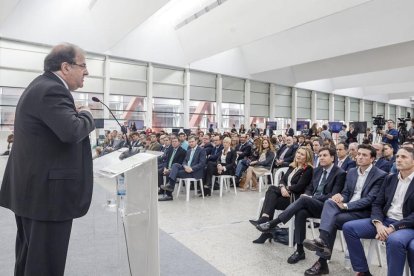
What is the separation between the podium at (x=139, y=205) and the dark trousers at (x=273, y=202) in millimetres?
1698

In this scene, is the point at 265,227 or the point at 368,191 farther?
the point at 265,227

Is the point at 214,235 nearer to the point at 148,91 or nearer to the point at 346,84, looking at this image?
the point at 148,91

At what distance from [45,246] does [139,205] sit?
1.74 feet

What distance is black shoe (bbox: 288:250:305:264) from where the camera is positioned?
8.95ft

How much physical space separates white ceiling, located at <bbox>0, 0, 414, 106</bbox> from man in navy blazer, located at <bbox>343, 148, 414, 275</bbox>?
617 cm

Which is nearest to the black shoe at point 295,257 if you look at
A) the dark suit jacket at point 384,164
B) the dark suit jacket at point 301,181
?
A: the dark suit jacket at point 301,181

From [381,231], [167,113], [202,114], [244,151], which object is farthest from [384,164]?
[202,114]

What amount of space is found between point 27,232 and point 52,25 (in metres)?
10.9

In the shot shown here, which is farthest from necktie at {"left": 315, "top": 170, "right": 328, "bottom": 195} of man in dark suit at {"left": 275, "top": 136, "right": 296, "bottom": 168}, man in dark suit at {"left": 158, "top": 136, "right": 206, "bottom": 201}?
man in dark suit at {"left": 275, "top": 136, "right": 296, "bottom": 168}

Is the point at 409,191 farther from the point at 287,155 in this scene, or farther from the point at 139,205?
the point at 287,155

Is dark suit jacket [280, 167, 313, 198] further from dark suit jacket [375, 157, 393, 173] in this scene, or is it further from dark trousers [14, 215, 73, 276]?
dark trousers [14, 215, 73, 276]

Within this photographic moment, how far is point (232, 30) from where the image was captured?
416 inches

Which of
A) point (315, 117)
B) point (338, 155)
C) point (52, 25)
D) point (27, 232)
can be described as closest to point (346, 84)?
point (315, 117)

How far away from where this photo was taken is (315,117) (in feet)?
62.3
